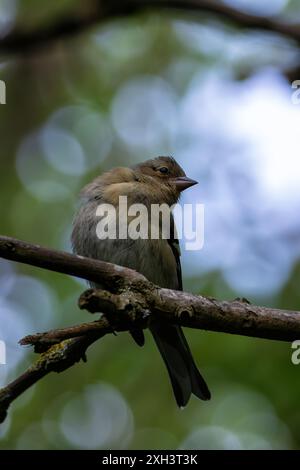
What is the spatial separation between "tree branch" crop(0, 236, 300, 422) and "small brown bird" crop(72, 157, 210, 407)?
1432mm

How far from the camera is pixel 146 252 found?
6301mm

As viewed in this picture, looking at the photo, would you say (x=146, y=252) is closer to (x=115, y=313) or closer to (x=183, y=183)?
(x=183, y=183)

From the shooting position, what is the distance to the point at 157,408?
7.77 m

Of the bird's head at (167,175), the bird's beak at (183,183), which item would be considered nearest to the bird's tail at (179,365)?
the bird's head at (167,175)

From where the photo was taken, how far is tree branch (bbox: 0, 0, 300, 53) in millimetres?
6582

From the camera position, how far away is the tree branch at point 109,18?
658 centimetres

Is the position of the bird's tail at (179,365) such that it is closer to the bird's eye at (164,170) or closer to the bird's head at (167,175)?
the bird's head at (167,175)

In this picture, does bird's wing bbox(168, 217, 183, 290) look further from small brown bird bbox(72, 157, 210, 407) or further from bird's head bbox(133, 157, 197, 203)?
bird's head bbox(133, 157, 197, 203)

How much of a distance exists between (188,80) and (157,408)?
5.57 meters

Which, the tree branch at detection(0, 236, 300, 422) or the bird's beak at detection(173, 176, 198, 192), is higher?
the bird's beak at detection(173, 176, 198, 192)

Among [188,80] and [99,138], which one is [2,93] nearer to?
[99,138]

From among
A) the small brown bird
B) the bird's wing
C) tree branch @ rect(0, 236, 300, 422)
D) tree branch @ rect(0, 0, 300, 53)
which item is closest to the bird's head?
the small brown bird

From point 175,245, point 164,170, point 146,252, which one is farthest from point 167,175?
point 146,252

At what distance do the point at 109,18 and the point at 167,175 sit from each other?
64.1 inches
